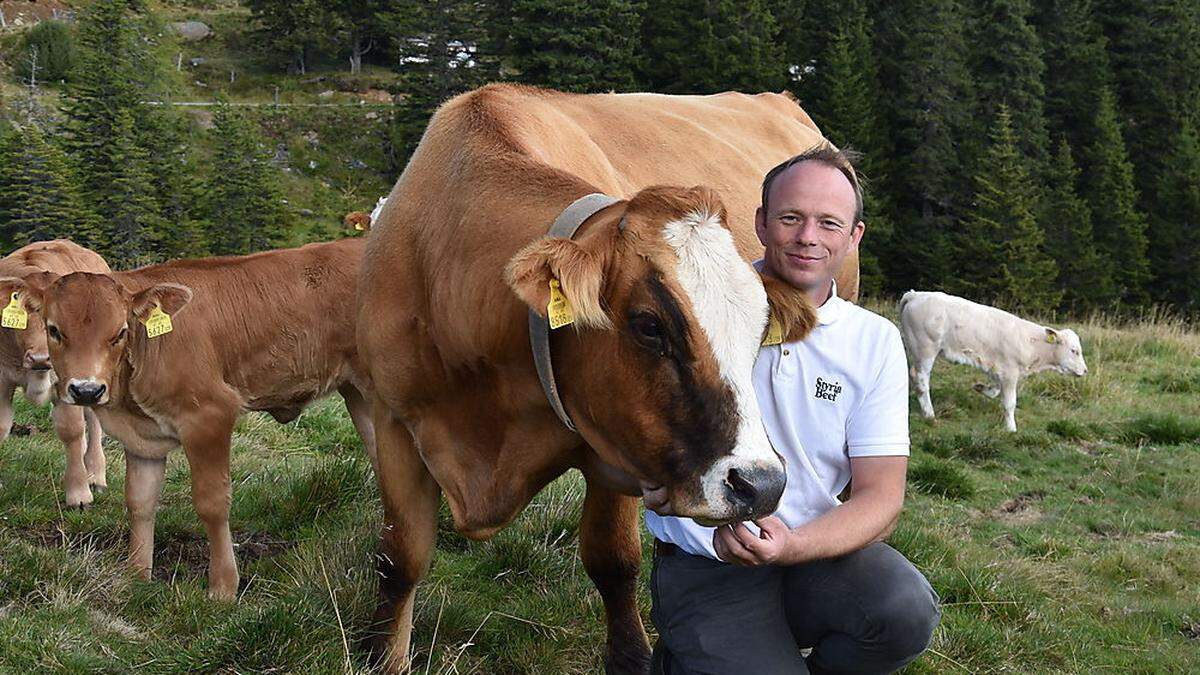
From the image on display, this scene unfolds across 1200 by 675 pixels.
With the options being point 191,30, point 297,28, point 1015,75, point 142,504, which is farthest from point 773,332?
point 191,30

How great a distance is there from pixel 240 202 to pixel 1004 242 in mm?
27144

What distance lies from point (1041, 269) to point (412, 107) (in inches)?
1050

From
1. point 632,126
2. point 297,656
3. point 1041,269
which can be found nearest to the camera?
point 297,656

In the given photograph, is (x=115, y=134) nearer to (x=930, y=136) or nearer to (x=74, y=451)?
(x=930, y=136)

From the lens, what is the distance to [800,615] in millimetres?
3391

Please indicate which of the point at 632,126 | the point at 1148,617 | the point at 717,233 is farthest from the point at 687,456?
the point at 1148,617

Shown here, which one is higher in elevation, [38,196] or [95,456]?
[95,456]

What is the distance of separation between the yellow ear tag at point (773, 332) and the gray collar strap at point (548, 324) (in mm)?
603

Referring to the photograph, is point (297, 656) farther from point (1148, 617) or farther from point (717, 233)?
point (1148, 617)

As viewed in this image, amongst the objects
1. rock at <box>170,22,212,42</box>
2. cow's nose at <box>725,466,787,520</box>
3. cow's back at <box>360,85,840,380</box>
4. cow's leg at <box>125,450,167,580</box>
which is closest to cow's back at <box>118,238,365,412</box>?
cow's leg at <box>125,450,167,580</box>

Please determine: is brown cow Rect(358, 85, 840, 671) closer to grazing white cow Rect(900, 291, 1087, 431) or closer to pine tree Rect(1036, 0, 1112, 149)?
grazing white cow Rect(900, 291, 1087, 431)

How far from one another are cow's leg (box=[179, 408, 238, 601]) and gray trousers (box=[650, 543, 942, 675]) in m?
2.46

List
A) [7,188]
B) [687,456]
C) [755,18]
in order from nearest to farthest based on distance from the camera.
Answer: [687,456]
[7,188]
[755,18]

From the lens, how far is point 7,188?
117ft
